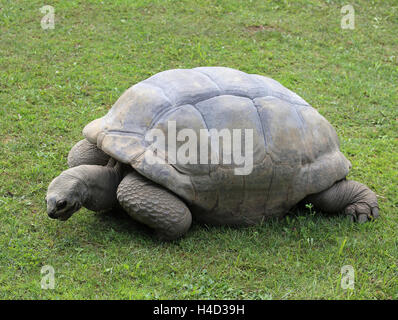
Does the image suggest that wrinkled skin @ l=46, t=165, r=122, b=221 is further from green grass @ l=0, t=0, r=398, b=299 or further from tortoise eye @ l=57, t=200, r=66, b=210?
green grass @ l=0, t=0, r=398, b=299

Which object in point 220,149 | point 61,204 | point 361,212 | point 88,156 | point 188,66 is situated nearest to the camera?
point 61,204

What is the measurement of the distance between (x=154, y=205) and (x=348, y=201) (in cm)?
177

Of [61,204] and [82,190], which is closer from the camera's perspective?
[61,204]

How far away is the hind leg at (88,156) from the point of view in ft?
15.1

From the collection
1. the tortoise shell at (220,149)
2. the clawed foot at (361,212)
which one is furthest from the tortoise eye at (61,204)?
the clawed foot at (361,212)

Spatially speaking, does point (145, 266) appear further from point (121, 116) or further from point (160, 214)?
point (121, 116)

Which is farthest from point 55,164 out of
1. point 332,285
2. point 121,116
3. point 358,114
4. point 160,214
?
point 358,114

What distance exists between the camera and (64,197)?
3.88m

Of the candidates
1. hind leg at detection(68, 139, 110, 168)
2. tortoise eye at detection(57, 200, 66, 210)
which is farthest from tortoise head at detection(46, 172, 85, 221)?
hind leg at detection(68, 139, 110, 168)

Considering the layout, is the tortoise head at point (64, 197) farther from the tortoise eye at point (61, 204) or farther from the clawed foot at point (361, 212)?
the clawed foot at point (361, 212)

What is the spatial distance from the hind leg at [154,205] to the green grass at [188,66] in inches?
7.5

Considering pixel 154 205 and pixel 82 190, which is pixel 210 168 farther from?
pixel 82 190

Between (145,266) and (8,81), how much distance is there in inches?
162

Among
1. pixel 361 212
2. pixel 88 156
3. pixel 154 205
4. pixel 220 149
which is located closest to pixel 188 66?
pixel 88 156
